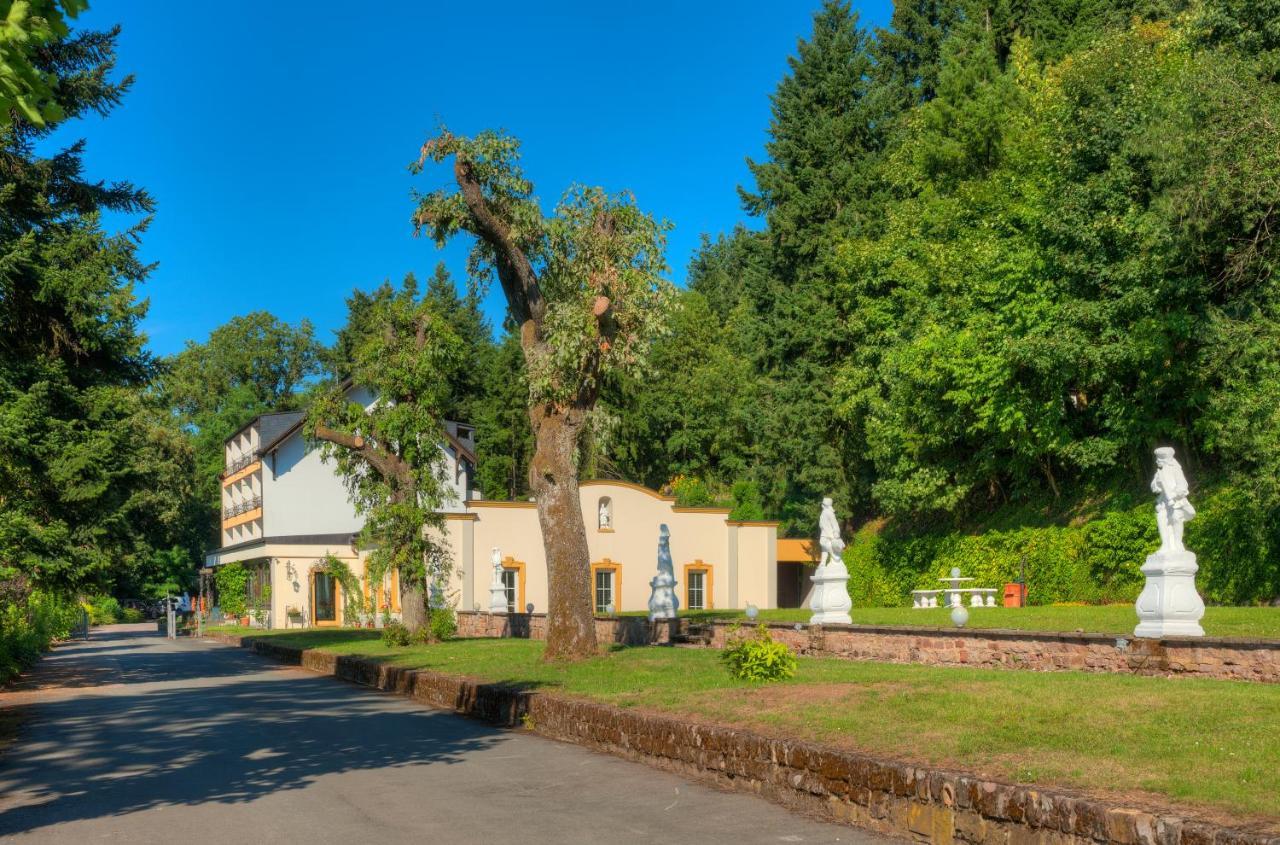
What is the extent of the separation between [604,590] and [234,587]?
2227 cm

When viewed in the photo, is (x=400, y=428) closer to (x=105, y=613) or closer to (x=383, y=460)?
(x=383, y=460)

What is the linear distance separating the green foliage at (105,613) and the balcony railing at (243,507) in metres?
10.1

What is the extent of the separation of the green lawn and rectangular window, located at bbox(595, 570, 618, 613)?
26.7 meters

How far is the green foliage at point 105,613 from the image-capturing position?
7558cm

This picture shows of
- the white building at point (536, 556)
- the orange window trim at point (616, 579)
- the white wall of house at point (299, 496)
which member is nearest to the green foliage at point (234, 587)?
the white building at point (536, 556)

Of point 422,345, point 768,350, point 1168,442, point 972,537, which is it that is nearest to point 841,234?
point 768,350

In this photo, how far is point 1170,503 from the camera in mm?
13617

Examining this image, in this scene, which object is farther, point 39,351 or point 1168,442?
point 1168,442

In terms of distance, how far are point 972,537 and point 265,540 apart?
99.9ft

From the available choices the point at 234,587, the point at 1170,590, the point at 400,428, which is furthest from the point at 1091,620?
the point at 234,587

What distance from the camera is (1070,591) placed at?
30.7 m

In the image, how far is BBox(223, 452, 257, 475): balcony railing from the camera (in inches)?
2638

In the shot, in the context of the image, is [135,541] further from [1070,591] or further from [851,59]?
[851,59]

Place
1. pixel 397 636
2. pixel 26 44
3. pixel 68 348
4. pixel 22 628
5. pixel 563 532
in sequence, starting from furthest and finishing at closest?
pixel 22 628, pixel 397 636, pixel 68 348, pixel 563 532, pixel 26 44
